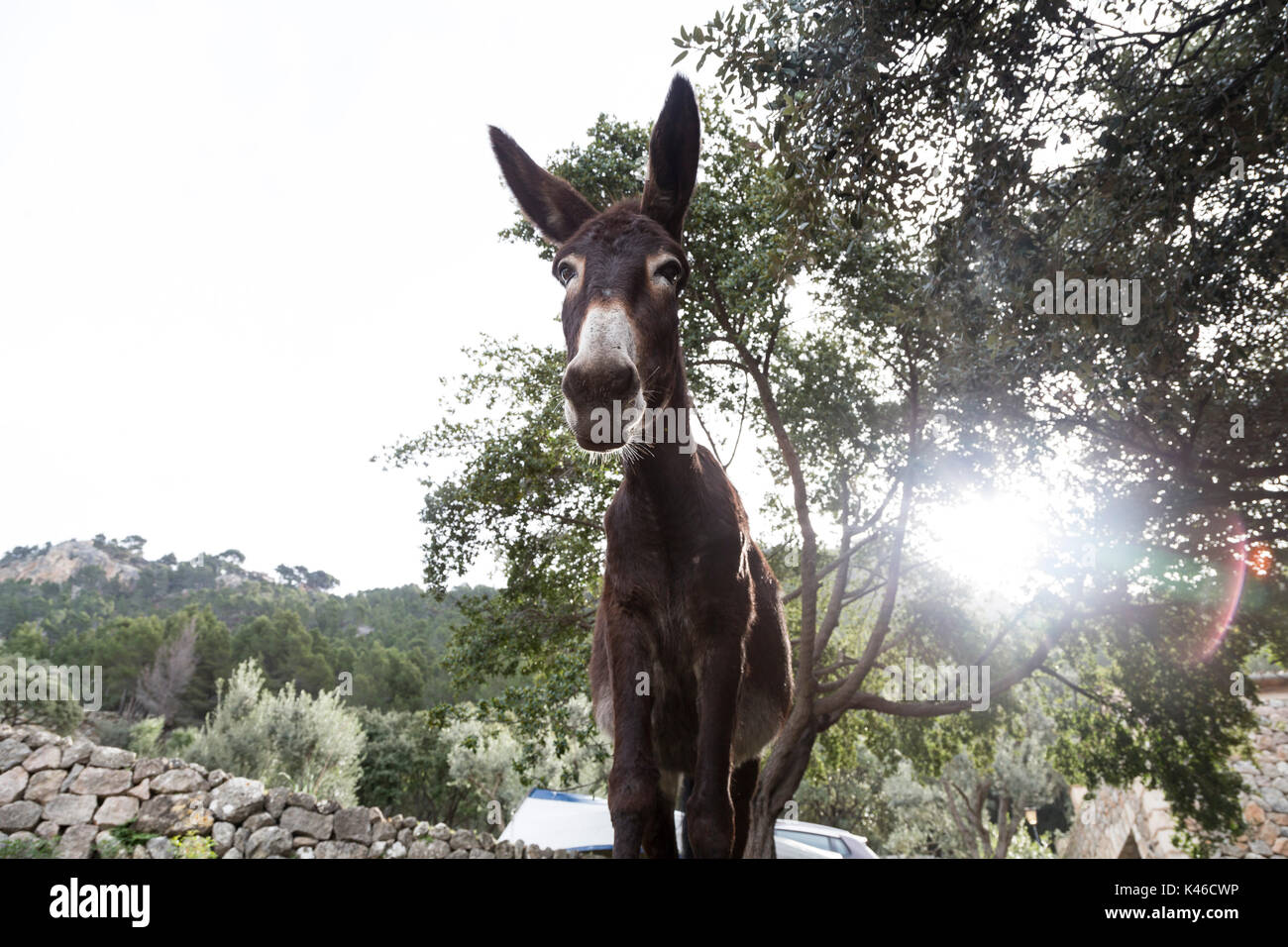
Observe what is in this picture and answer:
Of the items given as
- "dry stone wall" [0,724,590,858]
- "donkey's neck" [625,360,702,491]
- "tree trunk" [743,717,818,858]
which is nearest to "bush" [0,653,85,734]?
"dry stone wall" [0,724,590,858]

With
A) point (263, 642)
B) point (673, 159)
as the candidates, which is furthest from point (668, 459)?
point (263, 642)

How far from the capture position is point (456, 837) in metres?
8.78

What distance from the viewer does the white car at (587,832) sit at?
13383 millimetres

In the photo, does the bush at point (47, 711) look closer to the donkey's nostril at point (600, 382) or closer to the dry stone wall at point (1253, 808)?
the donkey's nostril at point (600, 382)

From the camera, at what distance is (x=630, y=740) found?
7.57 ft

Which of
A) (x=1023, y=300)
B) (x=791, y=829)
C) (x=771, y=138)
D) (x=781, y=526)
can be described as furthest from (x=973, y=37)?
(x=791, y=829)

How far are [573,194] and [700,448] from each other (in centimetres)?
143

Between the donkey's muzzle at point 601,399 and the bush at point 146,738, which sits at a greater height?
the donkey's muzzle at point 601,399

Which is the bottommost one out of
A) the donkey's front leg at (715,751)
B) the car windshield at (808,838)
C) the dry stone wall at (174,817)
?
the car windshield at (808,838)

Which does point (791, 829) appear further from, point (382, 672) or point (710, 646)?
point (382, 672)

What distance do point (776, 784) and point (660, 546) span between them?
11149 millimetres

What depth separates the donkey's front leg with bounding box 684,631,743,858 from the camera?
2.27m

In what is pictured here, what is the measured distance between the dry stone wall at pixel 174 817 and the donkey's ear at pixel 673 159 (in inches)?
347

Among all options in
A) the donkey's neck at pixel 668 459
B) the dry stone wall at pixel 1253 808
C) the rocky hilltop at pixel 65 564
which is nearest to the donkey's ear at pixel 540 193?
the donkey's neck at pixel 668 459
